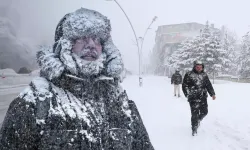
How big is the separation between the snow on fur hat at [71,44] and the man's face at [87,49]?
0.03 metres

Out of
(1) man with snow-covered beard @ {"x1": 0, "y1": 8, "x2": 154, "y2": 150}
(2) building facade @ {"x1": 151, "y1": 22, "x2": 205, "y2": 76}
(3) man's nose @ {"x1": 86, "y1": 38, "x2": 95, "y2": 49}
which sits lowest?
(1) man with snow-covered beard @ {"x1": 0, "y1": 8, "x2": 154, "y2": 150}

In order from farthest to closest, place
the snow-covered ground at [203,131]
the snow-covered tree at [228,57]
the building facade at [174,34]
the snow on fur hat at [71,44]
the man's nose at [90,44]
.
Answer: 1. the building facade at [174,34]
2. the snow-covered tree at [228,57]
3. the snow-covered ground at [203,131]
4. the man's nose at [90,44]
5. the snow on fur hat at [71,44]

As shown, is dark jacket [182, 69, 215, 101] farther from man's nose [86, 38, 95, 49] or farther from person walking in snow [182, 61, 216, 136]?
man's nose [86, 38, 95, 49]

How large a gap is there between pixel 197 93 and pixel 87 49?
537 centimetres

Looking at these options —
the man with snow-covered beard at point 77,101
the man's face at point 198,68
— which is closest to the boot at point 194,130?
the man's face at point 198,68

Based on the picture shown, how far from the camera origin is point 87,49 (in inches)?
62.7

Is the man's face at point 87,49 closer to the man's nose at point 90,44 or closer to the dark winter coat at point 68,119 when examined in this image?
the man's nose at point 90,44

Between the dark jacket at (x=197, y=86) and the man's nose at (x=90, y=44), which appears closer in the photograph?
the man's nose at (x=90, y=44)

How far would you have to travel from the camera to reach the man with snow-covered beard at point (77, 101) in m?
1.37

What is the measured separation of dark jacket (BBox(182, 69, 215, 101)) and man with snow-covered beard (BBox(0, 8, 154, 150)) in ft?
16.6

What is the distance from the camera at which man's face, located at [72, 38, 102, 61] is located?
1.58 meters

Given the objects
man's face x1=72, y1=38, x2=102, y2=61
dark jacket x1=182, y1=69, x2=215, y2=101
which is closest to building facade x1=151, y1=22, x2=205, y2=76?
dark jacket x1=182, y1=69, x2=215, y2=101

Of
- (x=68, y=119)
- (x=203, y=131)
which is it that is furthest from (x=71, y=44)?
(x=203, y=131)

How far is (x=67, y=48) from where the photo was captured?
62.4 inches
